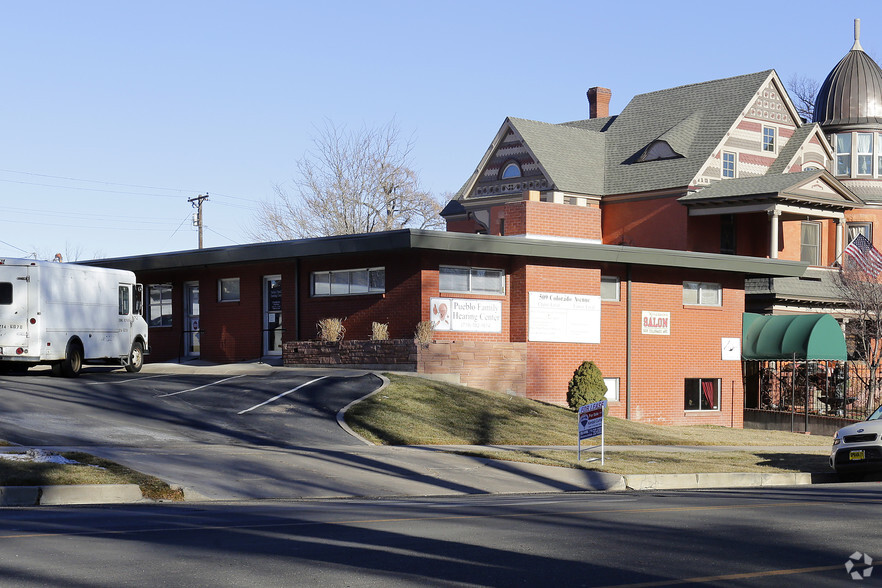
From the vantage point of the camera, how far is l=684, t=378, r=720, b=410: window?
3294 centimetres

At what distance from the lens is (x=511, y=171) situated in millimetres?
45281

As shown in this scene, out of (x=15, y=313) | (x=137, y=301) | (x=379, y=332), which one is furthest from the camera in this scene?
(x=137, y=301)

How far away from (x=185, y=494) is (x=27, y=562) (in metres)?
6.26

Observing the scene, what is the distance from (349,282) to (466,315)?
3.56 m

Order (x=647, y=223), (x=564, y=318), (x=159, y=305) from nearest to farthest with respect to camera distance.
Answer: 1. (x=564, y=318)
2. (x=159, y=305)
3. (x=647, y=223)

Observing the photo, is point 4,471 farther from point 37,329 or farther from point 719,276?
point 719,276

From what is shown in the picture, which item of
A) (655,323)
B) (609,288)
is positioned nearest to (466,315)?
(609,288)

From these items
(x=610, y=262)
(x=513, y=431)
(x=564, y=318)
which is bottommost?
(x=513, y=431)

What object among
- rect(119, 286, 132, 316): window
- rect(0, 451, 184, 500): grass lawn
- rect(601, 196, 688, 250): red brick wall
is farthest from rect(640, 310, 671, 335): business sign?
rect(0, 451, 184, 500): grass lawn

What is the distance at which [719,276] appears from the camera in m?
33.3

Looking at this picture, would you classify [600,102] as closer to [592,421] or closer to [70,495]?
[592,421]

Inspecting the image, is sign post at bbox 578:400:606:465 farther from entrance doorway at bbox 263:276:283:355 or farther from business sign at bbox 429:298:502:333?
entrance doorway at bbox 263:276:283:355

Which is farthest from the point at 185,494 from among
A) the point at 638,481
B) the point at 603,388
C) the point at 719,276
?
the point at 719,276

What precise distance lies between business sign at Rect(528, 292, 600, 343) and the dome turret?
68.0ft
